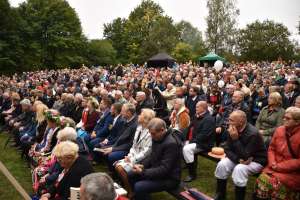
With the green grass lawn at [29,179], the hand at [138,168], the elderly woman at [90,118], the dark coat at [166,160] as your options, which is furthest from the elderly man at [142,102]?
the dark coat at [166,160]

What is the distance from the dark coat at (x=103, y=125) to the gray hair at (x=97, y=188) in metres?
4.70

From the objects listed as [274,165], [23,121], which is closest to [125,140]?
[274,165]

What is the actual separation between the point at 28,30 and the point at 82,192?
40.9m

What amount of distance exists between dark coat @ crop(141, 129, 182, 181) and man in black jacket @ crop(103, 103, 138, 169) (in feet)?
4.65

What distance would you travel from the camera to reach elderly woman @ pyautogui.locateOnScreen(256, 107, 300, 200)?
4.23 meters

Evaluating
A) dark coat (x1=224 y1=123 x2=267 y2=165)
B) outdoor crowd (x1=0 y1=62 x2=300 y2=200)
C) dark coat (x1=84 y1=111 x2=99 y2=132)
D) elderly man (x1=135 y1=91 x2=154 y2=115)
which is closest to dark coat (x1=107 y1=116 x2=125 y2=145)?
outdoor crowd (x1=0 y1=62 x2=300 y2=200)

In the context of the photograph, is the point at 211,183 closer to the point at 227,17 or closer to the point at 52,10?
the point at 52,10

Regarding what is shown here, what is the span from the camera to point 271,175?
438 centimetres

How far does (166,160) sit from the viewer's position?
4.59 meters

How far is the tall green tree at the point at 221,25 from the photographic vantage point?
171ft

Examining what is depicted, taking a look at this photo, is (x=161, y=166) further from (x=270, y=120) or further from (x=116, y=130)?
(x=116, y=130)

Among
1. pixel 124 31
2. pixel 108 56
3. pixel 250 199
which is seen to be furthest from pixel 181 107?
pixel 124 31

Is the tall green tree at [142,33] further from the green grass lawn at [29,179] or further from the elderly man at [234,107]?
the green grass lawn at [29,179]

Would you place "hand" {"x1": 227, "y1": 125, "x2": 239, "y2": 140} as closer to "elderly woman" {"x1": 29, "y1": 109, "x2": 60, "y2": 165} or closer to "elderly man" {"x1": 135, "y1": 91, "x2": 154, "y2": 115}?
"elderly woman" {"x1": 29, "y1": 109, "x2": 60, "y2": 165}
